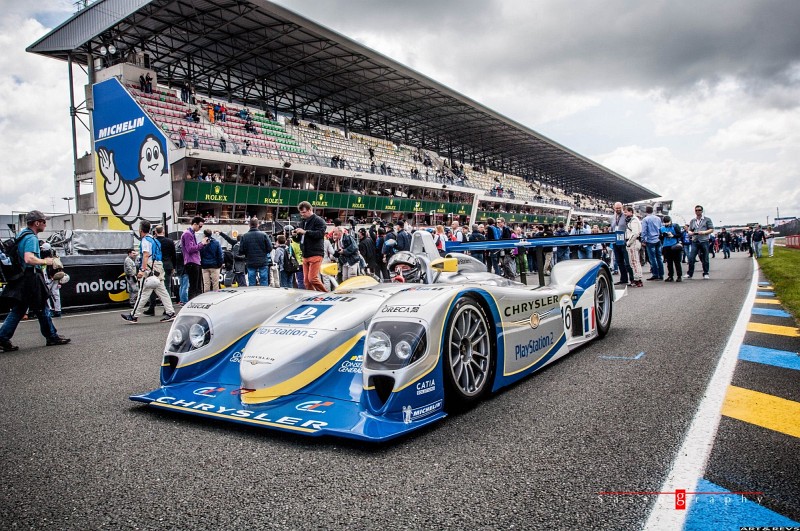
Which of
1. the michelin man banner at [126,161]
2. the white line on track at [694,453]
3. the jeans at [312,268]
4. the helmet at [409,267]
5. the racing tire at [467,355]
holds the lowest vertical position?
the white line on track at [694,453]

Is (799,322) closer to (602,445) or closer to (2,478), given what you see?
(602,445)

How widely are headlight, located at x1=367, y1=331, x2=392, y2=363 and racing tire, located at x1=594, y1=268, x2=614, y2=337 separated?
308cm

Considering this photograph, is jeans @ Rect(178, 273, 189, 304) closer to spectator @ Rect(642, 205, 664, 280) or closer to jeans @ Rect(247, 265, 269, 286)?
jeans @ Rect(247, 265, 269, 286)

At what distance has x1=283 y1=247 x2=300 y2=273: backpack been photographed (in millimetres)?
12141

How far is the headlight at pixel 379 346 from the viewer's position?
2.92 m

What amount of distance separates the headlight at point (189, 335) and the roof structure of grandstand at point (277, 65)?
2804 centimetres

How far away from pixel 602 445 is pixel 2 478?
2843 mm

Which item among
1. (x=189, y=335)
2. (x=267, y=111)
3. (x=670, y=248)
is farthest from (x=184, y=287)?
(x=267, y=111)

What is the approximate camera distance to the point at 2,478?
245 centimetres

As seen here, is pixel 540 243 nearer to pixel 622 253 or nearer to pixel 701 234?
pixel 622 253

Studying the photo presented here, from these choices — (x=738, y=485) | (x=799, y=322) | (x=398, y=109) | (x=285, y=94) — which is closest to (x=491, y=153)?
(x=398, y=109)

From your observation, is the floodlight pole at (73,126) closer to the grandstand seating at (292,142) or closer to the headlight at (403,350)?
the grandstand seating at (292,142)

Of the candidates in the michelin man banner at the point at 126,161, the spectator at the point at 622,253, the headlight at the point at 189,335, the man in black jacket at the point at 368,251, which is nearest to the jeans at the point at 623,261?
the spectator at the point at 622,253

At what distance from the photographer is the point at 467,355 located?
3.33m
